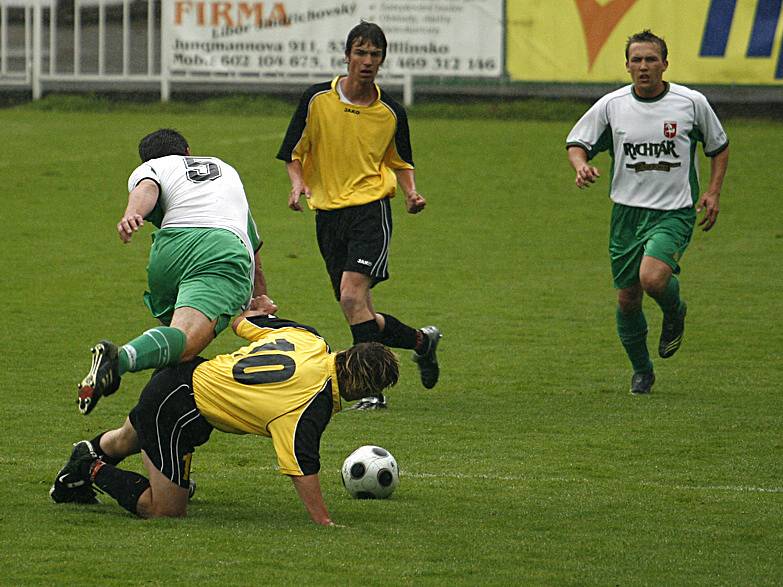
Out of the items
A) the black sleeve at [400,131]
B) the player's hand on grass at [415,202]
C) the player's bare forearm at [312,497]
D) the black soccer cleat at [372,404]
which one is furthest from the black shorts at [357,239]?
the player's bare forearm at [312,497]

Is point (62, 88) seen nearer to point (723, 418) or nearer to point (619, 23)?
point (619, 23)

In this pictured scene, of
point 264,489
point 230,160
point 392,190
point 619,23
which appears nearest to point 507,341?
point 392,190

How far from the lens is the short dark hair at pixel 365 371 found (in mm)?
6102

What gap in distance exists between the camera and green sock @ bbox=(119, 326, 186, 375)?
20.2 feet

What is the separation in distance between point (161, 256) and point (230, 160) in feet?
50.2

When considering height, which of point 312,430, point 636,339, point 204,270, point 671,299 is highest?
point 204,270

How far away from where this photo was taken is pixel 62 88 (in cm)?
2848

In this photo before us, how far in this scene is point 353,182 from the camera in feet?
30.7

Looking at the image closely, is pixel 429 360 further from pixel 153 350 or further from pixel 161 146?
pixel 153 350

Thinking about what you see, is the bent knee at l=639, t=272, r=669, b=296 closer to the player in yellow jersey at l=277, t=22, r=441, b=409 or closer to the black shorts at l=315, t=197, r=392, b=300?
the player in yellow jersey at l=277, t=22, r=441, b=409

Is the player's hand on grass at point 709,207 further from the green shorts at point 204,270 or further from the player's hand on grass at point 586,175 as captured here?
the green shorts at point 204,270

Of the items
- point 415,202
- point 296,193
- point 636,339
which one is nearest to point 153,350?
point 296,193

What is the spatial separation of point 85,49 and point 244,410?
75.1 ft

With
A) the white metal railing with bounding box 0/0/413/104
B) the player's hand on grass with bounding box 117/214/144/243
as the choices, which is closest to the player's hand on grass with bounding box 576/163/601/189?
the player's hand on grass with bounding box 117/214/144/243
